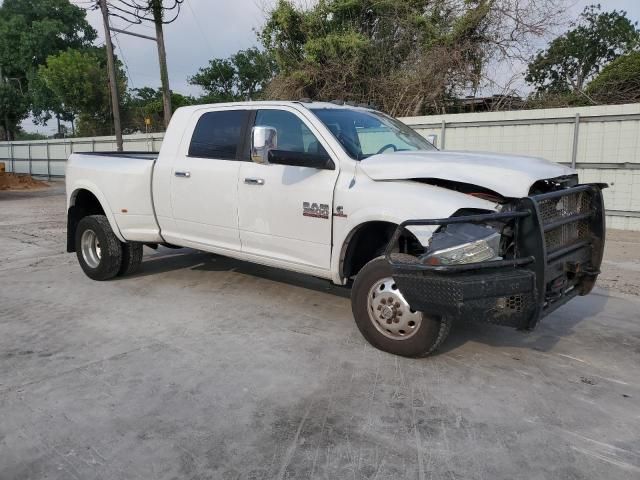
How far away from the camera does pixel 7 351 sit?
430 centimetres

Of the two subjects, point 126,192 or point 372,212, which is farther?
point 126,192

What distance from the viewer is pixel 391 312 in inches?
158

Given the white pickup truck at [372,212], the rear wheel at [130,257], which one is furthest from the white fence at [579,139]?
the rear wheel at [130,257]

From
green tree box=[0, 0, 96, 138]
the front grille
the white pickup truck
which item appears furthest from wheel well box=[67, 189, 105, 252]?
green tree box=[0, 0, 96, 138]

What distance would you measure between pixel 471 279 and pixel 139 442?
217 centimetres

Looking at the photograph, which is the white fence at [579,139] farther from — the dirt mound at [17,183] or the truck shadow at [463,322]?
the dirt mound at [17,183]

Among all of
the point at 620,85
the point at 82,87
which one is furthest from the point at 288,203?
the point at 82,87

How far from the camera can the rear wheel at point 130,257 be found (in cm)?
645

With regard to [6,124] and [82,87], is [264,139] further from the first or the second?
[6,124]

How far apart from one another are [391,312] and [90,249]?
4219 mm

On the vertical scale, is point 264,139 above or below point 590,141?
below

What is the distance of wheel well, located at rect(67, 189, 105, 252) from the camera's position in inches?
263

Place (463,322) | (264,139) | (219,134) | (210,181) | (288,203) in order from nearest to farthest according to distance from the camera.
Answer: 1. (264,139)
2. (288,203)
3. (463,322)
4. (210,181)
5. (219,134)

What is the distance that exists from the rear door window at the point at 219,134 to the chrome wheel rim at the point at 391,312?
2.04m
